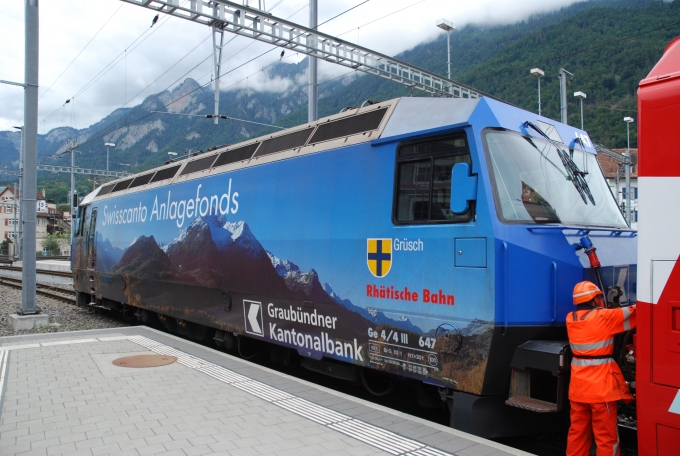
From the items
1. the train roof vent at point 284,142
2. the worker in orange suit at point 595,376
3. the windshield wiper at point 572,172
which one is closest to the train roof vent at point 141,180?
the train roof vent at point 284,142

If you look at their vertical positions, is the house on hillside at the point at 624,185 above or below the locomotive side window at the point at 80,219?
above

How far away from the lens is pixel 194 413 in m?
5.32

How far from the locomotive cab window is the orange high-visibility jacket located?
1312mm

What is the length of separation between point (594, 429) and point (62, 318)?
44.9ft

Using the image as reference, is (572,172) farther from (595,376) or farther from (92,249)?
(92,249)

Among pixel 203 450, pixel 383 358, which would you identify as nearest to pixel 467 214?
pixel 383 358

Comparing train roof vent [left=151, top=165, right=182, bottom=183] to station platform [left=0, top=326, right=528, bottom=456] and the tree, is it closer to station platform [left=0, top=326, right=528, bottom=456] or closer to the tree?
station platform [left=0, top=326, right=528, bottom=456]

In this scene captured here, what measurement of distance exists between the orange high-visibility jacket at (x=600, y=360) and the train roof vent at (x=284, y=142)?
14.3 ft

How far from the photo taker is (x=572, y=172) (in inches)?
217

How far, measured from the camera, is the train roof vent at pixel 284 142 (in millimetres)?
7293

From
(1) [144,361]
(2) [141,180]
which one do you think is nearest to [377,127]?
(1) [144,361]

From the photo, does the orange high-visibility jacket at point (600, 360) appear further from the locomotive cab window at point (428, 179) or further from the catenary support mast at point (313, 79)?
the catenary support mast at point (313, 79)

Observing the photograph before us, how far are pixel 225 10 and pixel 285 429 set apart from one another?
856 cm

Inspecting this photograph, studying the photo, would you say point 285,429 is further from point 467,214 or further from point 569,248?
point 569,248
